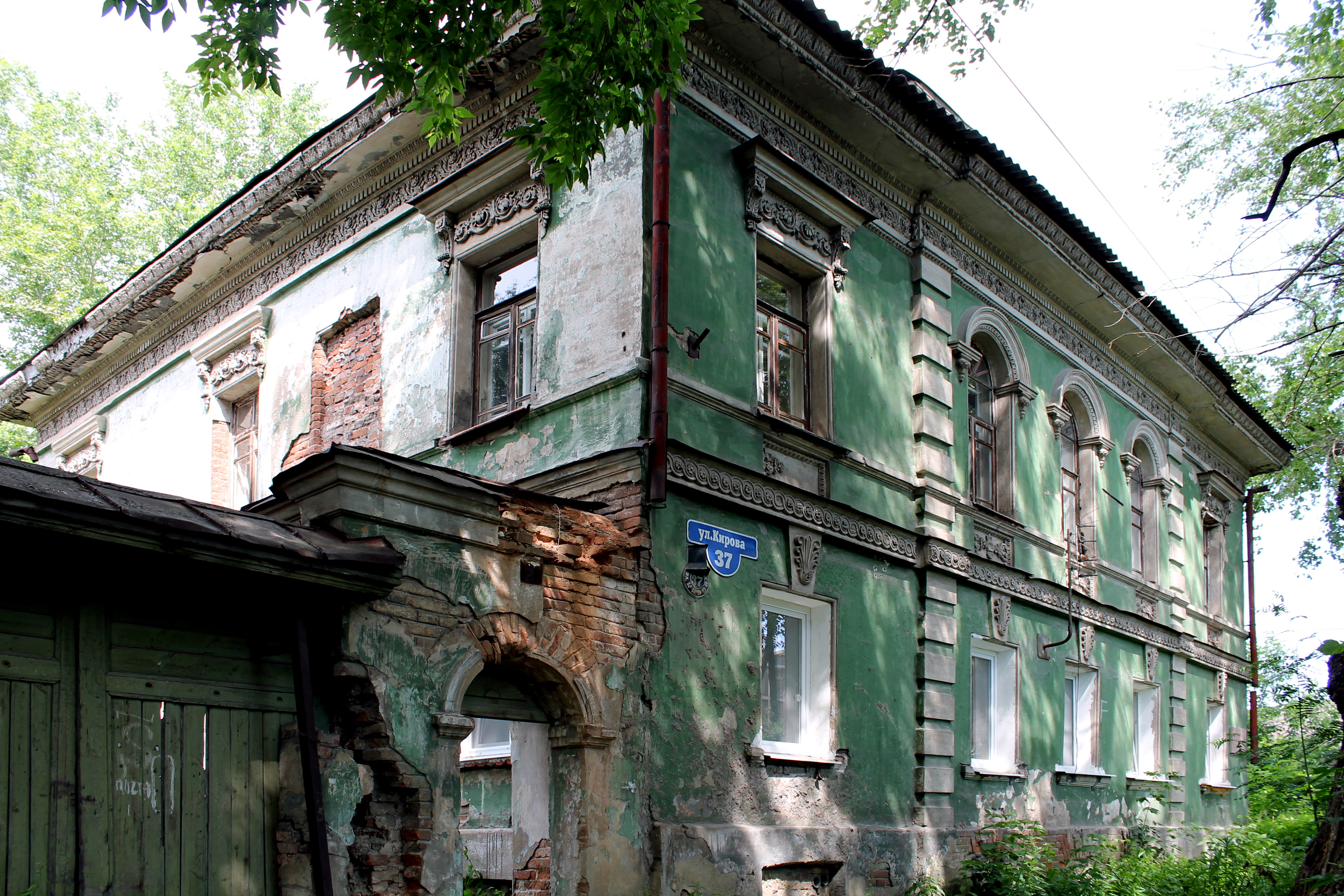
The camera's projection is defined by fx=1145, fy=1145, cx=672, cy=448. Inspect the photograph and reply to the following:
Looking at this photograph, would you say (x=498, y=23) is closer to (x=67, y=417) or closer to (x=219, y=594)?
(x=219, y=594)

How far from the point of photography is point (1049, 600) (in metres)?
Answer: 13.2

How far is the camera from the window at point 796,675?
9.24 m

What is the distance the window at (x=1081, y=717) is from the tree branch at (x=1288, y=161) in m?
8.97

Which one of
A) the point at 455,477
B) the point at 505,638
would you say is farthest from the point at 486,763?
the point at 455,477

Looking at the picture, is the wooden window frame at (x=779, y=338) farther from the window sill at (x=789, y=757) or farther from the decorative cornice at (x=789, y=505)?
the window sill at (x=789, y=757)

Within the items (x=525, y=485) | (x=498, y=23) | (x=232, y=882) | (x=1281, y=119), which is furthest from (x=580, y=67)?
(x=1281, y=119)

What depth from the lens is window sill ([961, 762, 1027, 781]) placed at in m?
11.0

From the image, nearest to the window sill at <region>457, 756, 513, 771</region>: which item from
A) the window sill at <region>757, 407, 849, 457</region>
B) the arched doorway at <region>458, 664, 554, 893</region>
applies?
the arched doorway at <region>458, 664, 554, 893</region>

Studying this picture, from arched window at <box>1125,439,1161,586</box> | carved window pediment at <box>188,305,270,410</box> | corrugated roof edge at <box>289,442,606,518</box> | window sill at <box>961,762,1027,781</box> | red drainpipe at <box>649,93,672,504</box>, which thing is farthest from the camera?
arched window at <box>1125,439,1161,586</box>

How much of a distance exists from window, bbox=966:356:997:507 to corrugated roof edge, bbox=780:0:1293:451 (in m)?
1.89

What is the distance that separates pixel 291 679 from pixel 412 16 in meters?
3.93

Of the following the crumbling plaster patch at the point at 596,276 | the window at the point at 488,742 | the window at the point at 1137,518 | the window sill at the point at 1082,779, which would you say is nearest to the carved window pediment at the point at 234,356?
the crumbling plaster patch at the point at 596,276

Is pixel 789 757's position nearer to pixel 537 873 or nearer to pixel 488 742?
pixel 537 873

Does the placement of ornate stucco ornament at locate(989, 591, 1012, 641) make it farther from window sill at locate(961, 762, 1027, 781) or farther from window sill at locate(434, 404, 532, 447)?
window sill at locate(434, 404, 532, 447)
